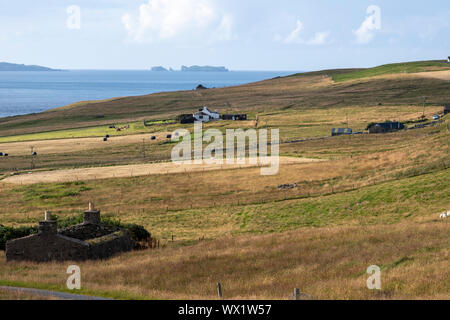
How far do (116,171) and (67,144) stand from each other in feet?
128

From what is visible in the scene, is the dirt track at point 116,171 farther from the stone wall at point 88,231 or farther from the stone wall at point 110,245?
the stone wall at point 110,245

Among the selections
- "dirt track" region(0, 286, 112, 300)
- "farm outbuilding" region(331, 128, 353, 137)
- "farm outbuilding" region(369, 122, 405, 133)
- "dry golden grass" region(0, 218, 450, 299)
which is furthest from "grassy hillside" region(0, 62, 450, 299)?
"farm outbuilding" region(369, 122, 405, 133)

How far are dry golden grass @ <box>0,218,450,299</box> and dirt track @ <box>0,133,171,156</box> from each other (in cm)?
8065

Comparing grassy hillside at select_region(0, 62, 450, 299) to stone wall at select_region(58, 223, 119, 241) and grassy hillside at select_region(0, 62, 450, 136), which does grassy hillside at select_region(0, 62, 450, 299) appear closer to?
stone wall at select_region(58, 223, 119, 241)

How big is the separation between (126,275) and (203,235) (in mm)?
16052

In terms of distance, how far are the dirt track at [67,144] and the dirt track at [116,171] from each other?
25097 mm

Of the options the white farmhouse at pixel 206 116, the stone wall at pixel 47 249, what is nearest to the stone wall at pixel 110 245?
the stone wall at pixel 47 249

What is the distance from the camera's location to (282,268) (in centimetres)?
2384

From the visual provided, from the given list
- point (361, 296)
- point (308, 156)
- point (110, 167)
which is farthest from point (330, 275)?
point (110, 167)

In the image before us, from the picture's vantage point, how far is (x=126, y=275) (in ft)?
75.6

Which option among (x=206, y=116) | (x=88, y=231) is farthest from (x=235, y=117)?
(x=88, y=231)

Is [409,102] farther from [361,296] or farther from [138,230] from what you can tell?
[361,296]

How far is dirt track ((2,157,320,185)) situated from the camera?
73125 mm

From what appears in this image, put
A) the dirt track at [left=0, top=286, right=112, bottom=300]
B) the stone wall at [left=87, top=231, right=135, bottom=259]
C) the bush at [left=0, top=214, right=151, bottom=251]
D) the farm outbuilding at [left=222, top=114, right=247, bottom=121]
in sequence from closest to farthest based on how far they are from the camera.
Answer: the dirt track at [left=0, top=286, right=112, bottom=300], the stone wall at [left=87, top=231, right=135, bottom=259], the bush at [left=0, top=214, right=151, bottom=251], the farm outbuilding at [left=222, top=114, right=247, bottom=121]
